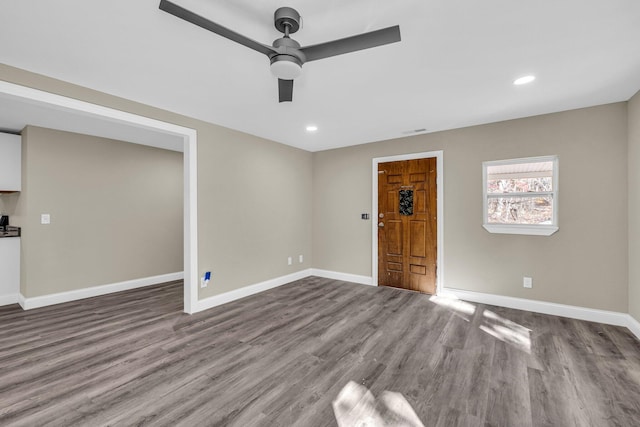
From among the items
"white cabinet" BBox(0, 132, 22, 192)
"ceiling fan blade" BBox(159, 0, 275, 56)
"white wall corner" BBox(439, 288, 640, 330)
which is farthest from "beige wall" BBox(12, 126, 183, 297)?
"white wall corner" BBox(439, 288, 640, 330)

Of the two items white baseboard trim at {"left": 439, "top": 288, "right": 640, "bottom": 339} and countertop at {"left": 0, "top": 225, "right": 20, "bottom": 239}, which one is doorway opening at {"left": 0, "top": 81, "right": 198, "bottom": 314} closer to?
countertop at {"left": 0, "top": 225, "right": 20, "bottom": 239}

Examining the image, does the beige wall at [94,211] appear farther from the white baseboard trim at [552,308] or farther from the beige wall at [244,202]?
the white baseboard trim at [552,308]

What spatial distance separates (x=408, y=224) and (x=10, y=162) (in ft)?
18.9

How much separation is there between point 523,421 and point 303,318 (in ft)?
7.24

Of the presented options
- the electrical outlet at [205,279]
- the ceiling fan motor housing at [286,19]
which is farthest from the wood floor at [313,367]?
the ceiling fan motor housing at [286,19]

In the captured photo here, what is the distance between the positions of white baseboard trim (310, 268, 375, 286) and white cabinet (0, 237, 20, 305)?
4.41 m

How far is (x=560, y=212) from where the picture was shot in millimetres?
3377

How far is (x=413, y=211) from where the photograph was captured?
4.41 meters

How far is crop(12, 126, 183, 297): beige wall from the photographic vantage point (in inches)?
148

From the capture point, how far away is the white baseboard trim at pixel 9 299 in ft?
12.4

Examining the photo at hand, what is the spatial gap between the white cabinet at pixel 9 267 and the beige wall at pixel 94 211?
192mm

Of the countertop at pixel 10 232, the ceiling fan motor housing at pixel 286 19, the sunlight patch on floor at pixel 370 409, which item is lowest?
the sunlight patch on floor at pixel 370 409

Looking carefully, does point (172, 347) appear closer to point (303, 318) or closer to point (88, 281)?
point (303, 318)

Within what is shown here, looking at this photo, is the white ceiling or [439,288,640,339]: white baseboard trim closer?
the white ceiling
